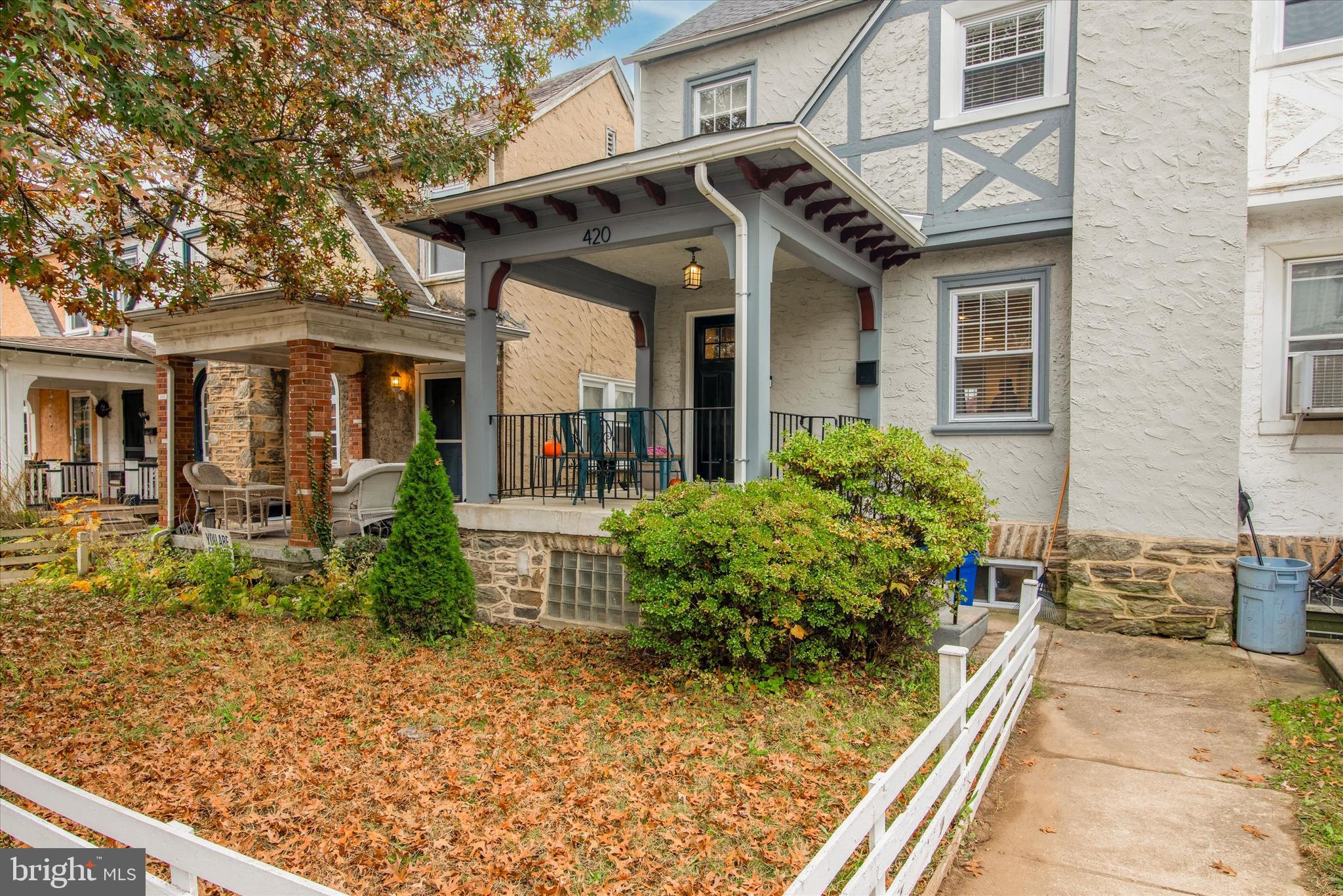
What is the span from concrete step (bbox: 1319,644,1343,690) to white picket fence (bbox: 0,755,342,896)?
605 cm

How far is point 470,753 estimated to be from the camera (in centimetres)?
417

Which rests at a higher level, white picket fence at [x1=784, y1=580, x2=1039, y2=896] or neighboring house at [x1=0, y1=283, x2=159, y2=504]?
neighboring house at [x1=0, y1=283, x2=159, y2=504]

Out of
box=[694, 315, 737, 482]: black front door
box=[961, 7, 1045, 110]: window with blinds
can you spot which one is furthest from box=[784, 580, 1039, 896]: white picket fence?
box=[961, 7, 1045, 110]: window with blinds

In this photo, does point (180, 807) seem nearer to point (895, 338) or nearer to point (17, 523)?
→ point (895, 338)

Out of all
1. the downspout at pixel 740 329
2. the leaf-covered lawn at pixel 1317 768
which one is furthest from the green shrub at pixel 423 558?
the leaf-covered lawn at pixel 1317 768

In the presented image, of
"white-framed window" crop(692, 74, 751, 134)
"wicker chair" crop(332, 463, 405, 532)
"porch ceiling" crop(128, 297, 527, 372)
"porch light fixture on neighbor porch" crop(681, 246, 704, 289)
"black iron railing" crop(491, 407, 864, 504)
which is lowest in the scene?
"wicker chair" crop(332, 463, 405, 532)

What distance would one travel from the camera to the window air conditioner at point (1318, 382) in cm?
626

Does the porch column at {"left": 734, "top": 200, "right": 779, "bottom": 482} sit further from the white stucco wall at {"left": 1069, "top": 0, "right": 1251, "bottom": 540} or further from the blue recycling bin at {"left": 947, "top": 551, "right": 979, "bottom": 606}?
the white stucco wall at {"left": 1069, "top": 0, "right": 1251, "bottom": 540}

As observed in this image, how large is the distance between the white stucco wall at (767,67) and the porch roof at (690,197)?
273cm

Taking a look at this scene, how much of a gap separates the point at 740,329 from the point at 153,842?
15.3 ft

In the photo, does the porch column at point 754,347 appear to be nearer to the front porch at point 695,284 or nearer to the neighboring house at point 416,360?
the front porch at point 695,284

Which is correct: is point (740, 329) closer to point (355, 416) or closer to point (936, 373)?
point (936, 373)

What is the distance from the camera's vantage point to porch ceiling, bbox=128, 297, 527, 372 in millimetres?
8297

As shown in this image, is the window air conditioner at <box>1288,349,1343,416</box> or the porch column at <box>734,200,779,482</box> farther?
the window air conditioner at <box>1288,349,1343,416</box>
